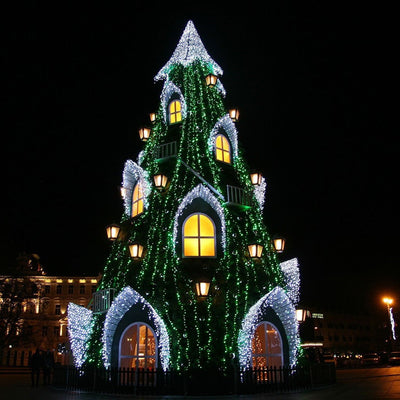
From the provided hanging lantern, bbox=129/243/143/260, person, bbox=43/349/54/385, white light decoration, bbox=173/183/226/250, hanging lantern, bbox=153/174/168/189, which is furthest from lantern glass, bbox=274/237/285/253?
person, bbox=43/349/54/385

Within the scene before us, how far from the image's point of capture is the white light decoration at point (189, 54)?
962 inches

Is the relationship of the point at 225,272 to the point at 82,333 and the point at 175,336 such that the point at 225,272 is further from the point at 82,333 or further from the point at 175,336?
the point at 82,333

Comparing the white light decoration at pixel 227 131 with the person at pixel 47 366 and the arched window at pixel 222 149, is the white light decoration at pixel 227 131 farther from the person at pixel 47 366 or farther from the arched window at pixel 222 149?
the person at pixel 47 366

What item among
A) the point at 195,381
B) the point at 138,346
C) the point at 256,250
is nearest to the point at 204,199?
the point at 256,250

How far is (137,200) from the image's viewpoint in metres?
21.3

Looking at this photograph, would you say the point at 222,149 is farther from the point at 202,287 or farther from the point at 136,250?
the point at 202,287

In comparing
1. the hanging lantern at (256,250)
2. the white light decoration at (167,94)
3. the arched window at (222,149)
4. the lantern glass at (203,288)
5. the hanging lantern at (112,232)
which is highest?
the white light decoration at (167,94)

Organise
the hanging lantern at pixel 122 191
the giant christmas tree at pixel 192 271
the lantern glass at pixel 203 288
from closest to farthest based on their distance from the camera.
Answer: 1. the lantern glass at pixel 203 288
2. the giant christmas tree at pixel 192 271
3. the hanging lantern at pixel 122 191

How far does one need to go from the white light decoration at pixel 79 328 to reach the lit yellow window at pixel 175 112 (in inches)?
389

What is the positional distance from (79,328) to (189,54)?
14868 millimetres

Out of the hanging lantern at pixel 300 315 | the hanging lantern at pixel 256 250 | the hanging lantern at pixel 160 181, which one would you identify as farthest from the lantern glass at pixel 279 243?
the hanging lantern at pixel 160 181

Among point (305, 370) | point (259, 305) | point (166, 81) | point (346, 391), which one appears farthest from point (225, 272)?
point (166, 81)

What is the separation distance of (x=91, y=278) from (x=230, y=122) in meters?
65.4

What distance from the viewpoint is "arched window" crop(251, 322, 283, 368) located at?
717 inches
